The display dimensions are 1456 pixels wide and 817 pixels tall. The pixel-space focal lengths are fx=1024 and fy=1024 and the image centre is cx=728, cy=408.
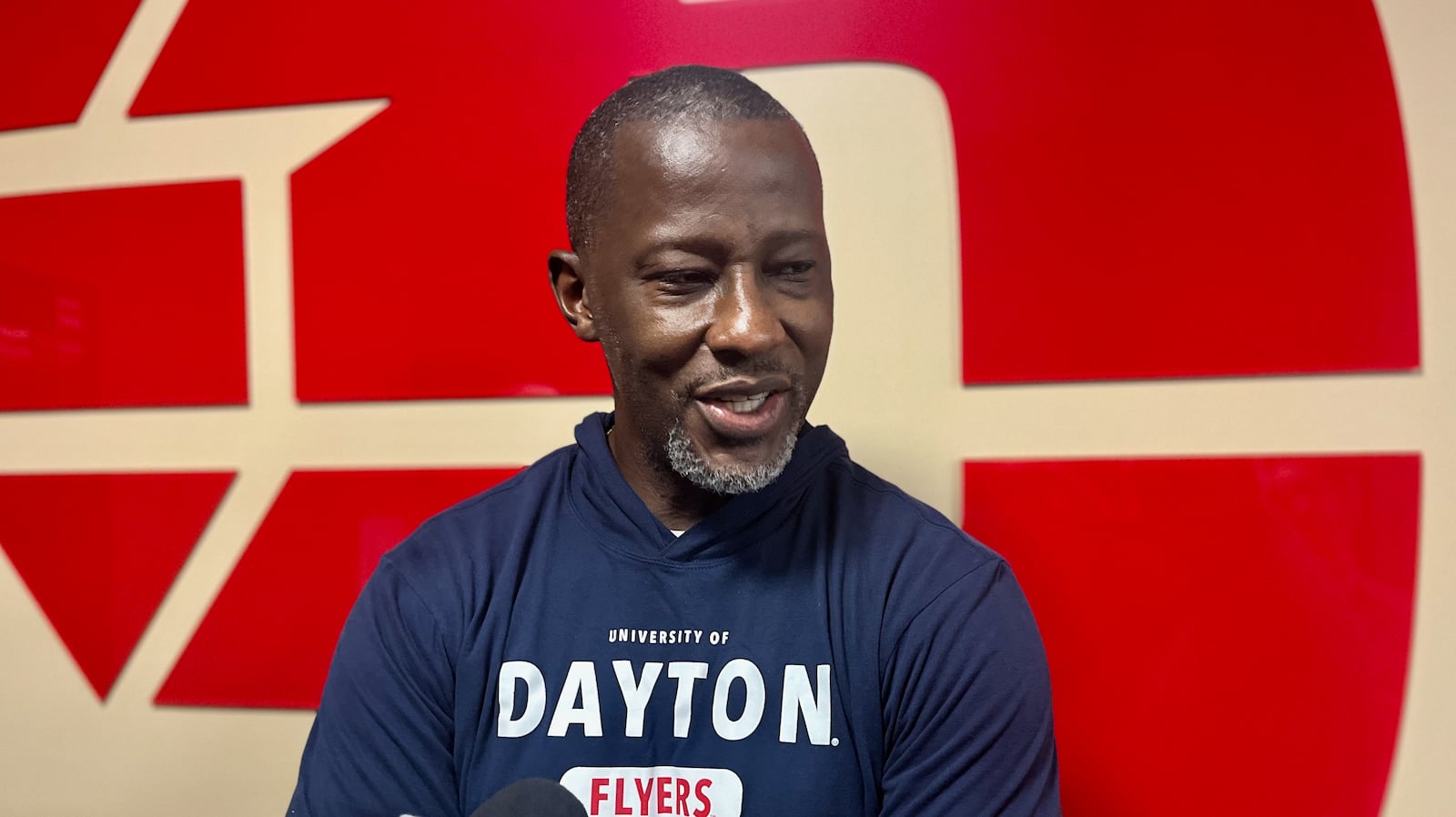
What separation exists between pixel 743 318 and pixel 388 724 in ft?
1.34

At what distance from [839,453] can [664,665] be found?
0.23 m

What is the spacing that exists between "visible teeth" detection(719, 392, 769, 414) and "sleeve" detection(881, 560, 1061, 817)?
0.20 meters

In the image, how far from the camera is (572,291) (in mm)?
875

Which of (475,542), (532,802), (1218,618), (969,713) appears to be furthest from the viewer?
(1218,618)

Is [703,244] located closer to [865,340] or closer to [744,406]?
[744,406]

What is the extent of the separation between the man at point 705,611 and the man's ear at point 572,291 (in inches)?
0.7

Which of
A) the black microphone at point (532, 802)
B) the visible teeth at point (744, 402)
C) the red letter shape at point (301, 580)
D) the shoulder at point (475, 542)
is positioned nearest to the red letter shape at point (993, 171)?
the red letter shape at point (301, 580)

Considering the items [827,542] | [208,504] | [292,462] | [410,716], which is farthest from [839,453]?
[208,504]

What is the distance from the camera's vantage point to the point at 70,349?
1.19m

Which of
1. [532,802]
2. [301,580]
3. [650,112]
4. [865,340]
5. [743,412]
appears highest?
[650,112]

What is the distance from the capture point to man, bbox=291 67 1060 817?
2.46ft

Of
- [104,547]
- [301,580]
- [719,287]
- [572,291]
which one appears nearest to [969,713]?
[719,287]

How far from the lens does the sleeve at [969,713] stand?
2.37ft

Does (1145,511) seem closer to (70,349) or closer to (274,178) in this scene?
(274,178)
